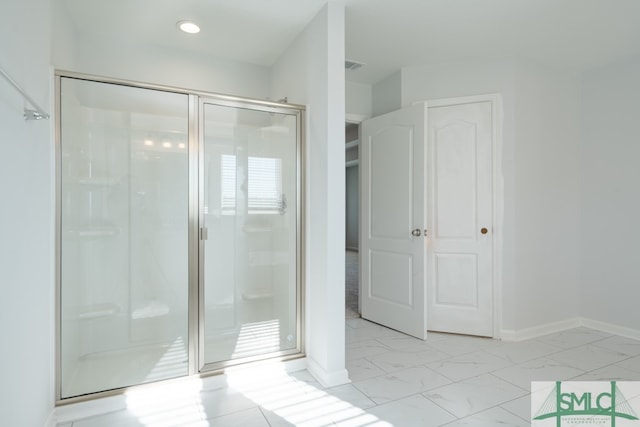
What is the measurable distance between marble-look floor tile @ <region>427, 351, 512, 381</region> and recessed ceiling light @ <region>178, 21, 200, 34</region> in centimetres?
317

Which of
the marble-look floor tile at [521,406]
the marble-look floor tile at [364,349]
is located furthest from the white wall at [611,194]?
the marble-look floor tile at [364,349]

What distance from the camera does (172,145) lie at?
7.68ft

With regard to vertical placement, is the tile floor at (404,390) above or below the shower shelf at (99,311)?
below

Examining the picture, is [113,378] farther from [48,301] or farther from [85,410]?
[48,301]

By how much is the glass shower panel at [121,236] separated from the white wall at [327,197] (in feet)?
2.96

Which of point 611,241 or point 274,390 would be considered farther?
point 611,241

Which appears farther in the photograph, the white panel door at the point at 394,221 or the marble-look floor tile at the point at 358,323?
the marble-look floor tile at the point at 358,323

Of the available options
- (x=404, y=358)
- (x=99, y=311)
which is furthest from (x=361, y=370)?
(x=99, y=311)

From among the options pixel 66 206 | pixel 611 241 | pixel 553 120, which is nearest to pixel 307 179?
pixel 66 206

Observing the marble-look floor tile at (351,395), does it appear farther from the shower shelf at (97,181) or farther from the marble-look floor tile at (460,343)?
the shower shelf at (97,181)

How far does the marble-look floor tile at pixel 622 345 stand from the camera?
114 inches

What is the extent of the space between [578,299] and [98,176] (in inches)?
180

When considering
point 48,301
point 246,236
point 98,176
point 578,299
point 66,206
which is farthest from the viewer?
point 578,299

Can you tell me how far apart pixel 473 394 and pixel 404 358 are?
63cm
